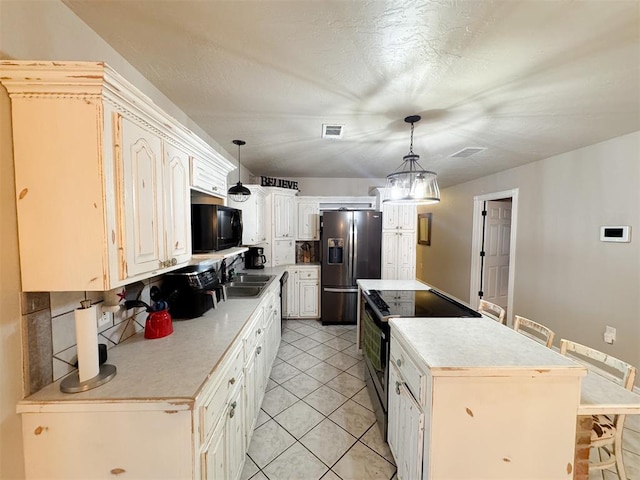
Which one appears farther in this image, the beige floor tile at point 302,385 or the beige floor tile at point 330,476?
the beige floor tile at point 302,385

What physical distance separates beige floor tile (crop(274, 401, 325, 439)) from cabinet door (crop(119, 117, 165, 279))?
5.19 ft

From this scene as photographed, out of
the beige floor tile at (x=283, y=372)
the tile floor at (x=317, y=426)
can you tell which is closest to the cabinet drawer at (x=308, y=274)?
the tile floor at (x=317, y=426)

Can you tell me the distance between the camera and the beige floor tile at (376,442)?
67.2 inches

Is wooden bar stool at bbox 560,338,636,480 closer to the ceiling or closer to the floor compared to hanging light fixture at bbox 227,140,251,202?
closer to the floor

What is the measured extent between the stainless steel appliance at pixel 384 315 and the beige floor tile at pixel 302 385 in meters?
0.52

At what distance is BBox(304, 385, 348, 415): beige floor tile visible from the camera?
6.97 feet

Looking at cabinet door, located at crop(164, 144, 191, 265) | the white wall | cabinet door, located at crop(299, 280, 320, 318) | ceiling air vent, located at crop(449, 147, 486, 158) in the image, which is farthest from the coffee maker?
the white wall

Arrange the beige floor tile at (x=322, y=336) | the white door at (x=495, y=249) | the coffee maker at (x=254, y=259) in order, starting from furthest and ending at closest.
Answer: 1. the white door at (x=495, y=249)
2. the coffee maker at (x=254, y=259)
3. the beige floor tile at (x=322, y=336)

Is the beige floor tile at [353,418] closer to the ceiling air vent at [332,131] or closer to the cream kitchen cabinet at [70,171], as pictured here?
the cream kitchen cabinet at [70,171]

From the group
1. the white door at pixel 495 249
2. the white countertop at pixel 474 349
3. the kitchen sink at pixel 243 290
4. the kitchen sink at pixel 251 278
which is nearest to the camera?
the white countertop at pixel 474 349

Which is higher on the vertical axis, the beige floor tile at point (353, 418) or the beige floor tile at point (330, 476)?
the beige floor tile at point (353, 418)

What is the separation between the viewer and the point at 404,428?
4.52 feet

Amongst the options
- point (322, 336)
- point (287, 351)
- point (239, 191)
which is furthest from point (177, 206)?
point (322, 336)

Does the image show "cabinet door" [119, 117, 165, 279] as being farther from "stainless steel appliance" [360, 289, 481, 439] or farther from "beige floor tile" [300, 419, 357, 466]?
"beige floor tile" [300, 419, 357, 466]
